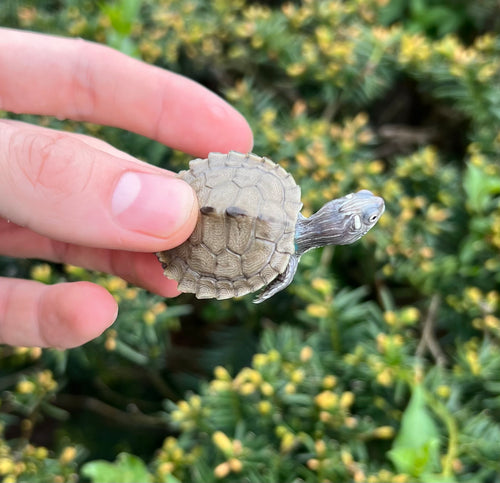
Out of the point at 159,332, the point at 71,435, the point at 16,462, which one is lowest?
the point at 71,435

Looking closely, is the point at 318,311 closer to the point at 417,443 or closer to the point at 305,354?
the point at 305,354

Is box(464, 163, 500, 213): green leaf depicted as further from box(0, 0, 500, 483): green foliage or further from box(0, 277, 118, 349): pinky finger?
box(0, 277, 118, 349): pinky finger

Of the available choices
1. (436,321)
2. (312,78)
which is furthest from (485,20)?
(436,321)

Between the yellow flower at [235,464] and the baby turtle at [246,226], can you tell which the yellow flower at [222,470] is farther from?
the baby turtle at [246,226]

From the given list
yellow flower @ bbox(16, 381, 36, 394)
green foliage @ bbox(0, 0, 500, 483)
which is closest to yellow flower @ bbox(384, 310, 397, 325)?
green foliage @ bbox(0, 0, 500, 483)

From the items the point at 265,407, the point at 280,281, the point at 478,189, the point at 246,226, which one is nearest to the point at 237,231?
the point at 246,226

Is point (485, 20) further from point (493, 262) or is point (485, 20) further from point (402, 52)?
point (493, 262)
